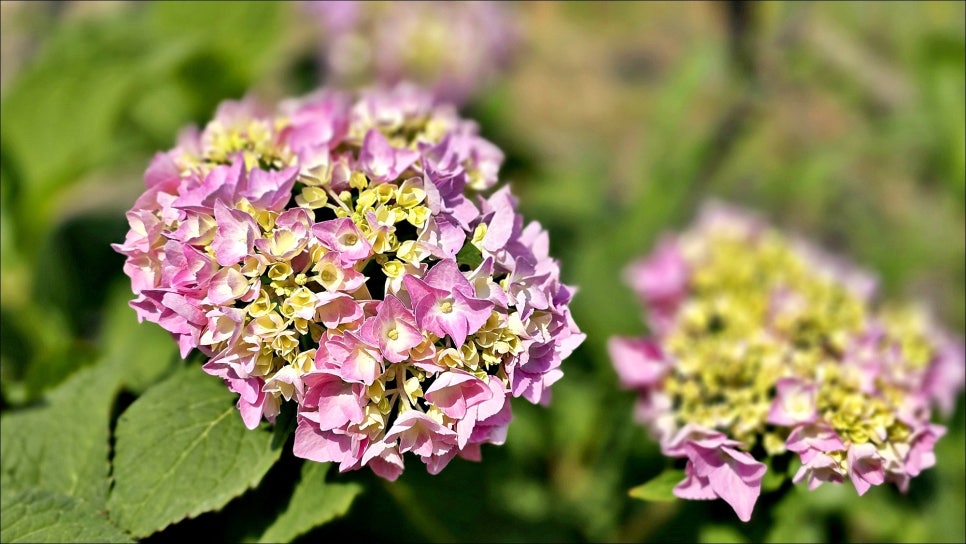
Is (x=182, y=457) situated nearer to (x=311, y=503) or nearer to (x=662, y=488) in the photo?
(x=311, y=503)

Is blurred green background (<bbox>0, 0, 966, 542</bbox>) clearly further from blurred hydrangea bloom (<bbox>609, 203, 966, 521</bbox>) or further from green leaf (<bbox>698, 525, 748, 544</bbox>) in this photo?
blurred hydrangea bloom (<bbox>609, 203, 966, 521</bbox>)

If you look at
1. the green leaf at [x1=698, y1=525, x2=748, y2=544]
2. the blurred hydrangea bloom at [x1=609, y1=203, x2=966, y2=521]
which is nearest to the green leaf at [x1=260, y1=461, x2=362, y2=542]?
the blurred hydrangea bloom at [x1=609, y1=203, x2=966, y2=521]

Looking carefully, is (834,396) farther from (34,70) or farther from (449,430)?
(34,70)

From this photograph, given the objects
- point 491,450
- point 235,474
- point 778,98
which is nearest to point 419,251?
point 235,474

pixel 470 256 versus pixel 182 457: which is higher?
pixel 470 256

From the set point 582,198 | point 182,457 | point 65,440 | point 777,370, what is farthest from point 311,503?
point 582,198

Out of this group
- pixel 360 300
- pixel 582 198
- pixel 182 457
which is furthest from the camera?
pixel 582 198
